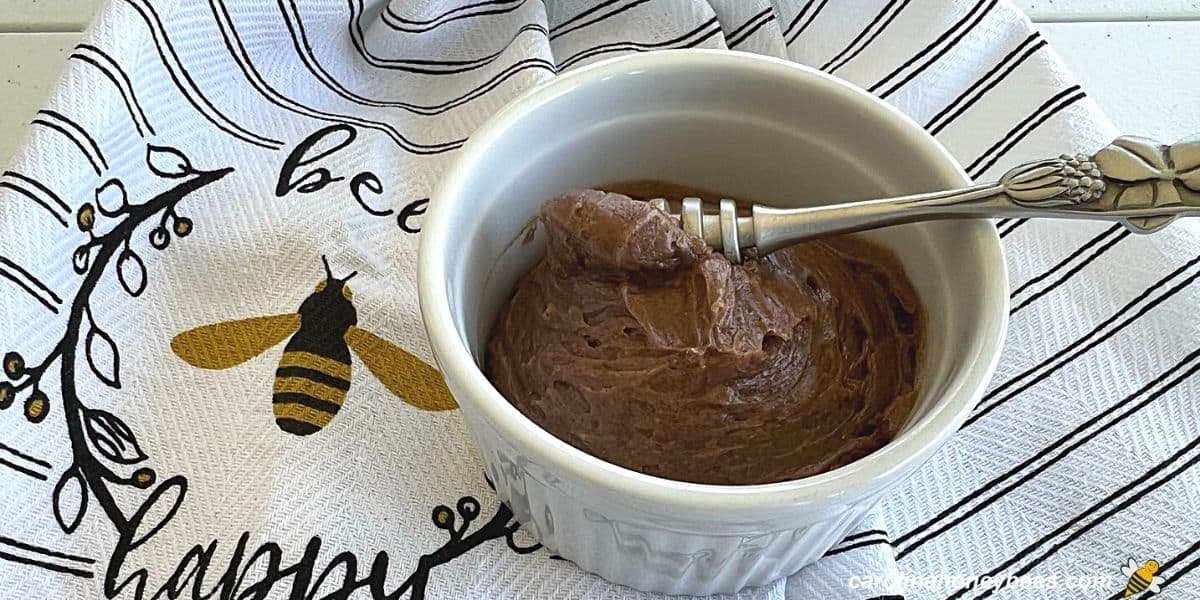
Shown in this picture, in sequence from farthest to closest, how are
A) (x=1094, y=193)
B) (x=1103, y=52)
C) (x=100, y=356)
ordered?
1. (x=1103, y=52)
2. (x=100, y=356)
3. (x=1094, y=193)

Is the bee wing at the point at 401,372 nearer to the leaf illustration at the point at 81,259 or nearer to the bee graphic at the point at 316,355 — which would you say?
the bee graphic at the point at 316,355

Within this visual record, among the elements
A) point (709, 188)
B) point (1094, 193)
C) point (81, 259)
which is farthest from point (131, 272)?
point (1094, 193)

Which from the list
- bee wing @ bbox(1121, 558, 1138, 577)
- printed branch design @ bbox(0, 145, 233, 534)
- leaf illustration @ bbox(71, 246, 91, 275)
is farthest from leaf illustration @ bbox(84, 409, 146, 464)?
bee wing @ bbox(1121, 558, 1138, 577)

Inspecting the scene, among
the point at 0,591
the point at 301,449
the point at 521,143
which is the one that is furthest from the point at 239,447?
the point at 521,143

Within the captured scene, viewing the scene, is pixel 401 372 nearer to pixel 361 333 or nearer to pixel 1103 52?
pixel 361 333

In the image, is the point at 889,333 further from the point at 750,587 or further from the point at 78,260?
the point at 78,260

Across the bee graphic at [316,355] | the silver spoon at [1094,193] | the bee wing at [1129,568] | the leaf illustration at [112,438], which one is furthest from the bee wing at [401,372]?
the bee wing at [1129,568]

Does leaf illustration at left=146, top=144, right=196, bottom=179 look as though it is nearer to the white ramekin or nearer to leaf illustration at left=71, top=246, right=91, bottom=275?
leaf illustration at left=71, top=246, right=91, bottom=275
